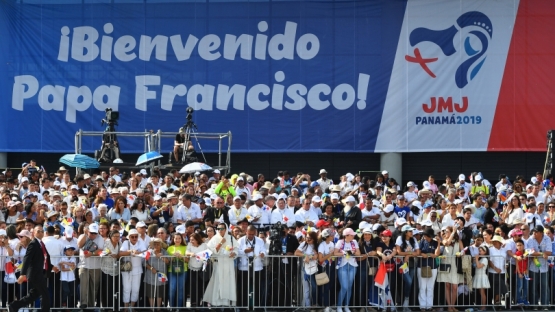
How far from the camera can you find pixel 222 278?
16797mm

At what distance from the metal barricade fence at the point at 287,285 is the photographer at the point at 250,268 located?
0.6 inches

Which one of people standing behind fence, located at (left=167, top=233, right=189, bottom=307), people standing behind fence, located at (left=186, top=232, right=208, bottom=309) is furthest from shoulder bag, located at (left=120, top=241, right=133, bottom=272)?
people standing behind fence, located at (left=186, top=232, right=208, bottom=309)

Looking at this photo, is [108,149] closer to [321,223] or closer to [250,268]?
[321,223]

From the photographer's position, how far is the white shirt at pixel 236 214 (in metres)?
19.1

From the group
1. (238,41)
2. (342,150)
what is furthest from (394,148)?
(238,41)

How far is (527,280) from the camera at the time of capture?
1747 centimetres

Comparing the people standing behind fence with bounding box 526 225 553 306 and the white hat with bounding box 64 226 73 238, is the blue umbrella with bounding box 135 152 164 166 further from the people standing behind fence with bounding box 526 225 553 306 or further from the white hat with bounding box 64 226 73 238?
the people standing behind fence with bounding box 526 225 553 306

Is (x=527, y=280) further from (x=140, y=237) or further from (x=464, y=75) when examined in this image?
(x=464, y=75)

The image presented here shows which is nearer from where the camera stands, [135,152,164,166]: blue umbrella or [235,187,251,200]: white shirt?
[235,187,251,200]: white shirt

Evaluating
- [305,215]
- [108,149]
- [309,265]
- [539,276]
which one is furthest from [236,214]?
[108,149]

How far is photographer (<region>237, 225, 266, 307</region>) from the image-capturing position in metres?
17.0

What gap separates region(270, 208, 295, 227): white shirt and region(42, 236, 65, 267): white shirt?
4.31m

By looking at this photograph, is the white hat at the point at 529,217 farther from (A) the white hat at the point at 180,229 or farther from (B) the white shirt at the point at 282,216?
(A) the white hat at the point at 180,229

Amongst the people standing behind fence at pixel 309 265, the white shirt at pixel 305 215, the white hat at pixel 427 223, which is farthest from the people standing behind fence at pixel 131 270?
the white hat at pixel 427 223
